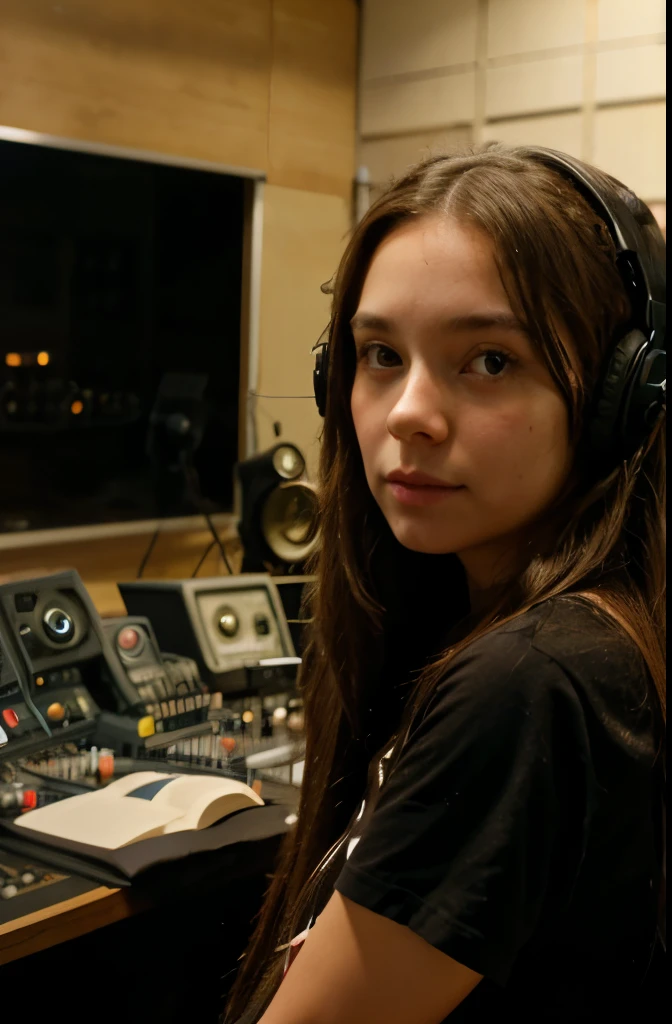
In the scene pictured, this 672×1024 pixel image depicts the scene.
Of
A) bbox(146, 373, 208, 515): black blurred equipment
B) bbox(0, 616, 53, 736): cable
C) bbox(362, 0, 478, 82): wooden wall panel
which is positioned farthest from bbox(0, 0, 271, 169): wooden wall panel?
A: bbox(0, 616, 53, 736): cable

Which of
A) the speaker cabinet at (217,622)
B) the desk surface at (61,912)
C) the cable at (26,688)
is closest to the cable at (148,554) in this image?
the speaker cabinet at (217,622)

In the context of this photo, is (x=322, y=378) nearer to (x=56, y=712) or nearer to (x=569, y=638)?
(x=569, y=638)

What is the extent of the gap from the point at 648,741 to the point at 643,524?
190mm

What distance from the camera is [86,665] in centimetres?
180

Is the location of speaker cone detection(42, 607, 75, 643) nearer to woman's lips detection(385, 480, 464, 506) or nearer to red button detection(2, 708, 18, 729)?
red button detection(2, 708, 18, 729)

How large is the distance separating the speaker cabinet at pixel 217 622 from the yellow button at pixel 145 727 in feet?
0.74

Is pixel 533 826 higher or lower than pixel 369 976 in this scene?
higher

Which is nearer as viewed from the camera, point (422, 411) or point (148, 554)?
point (422, 411)

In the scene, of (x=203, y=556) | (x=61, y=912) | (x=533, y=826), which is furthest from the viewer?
(x=203, y=556)

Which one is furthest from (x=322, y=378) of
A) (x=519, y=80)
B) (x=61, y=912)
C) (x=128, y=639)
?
(x=519, y=80)

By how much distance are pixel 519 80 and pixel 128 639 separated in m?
1.78

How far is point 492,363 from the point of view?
80 centimetres

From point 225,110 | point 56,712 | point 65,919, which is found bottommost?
point 65,919

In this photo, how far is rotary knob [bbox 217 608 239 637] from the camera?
6.62 ft
